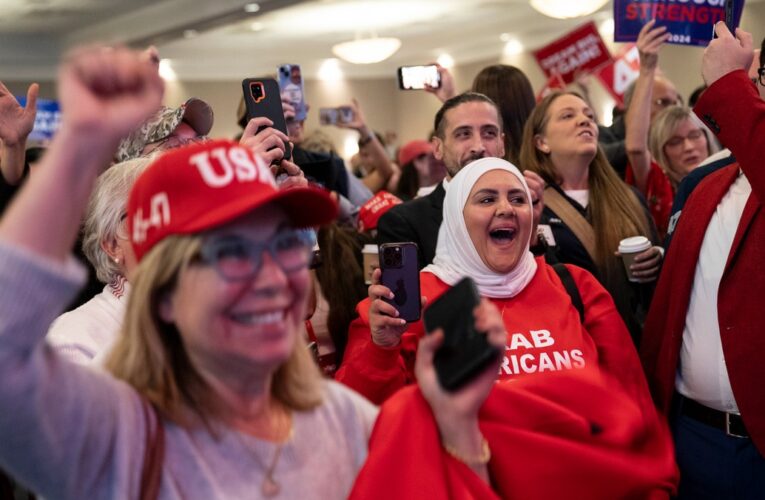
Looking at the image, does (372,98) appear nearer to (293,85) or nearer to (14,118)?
(293,85)

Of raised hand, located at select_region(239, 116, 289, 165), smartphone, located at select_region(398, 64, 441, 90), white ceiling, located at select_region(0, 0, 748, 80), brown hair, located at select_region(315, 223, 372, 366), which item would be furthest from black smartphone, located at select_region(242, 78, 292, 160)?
white ceiling, located at select_region(0, 0, 748, 80)

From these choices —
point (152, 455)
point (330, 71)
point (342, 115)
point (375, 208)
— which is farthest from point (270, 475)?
point (330, 71)

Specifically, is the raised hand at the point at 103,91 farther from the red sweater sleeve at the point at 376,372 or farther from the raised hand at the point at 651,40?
the raised hand at the point at 651,40

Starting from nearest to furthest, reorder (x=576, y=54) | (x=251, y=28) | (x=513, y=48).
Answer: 1. (x=576, y=54)
2. (x=251, y=28)
3. (x=513, y=48)

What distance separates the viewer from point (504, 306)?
239 cm

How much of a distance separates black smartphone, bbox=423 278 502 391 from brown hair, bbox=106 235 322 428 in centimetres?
32

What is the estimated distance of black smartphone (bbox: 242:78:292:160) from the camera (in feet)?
8.04

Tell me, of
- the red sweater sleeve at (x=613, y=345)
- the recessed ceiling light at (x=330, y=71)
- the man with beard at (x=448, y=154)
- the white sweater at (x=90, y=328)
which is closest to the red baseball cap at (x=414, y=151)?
the man with beard at (x=448, y=154)

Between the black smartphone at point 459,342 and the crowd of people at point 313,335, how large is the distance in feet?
0.05

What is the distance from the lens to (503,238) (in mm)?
2473

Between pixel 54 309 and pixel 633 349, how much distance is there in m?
1.71

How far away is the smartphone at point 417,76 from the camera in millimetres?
3871

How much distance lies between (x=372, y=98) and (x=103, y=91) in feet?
54.9

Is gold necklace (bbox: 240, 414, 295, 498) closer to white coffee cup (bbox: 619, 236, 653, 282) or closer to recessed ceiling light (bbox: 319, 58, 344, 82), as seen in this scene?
white coffee cup (bbox: 619, 236, 653, 282)
